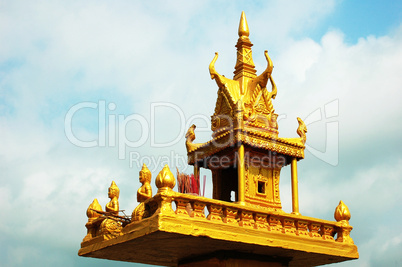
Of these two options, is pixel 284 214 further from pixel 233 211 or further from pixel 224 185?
pixel 224 185

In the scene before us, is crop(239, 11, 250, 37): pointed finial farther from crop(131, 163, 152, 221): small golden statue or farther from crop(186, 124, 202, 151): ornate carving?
crop(131, 163, 152, 221): small golden statue

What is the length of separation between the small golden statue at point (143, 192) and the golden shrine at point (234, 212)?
3 cm

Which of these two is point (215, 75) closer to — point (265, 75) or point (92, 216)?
point (265, 75)

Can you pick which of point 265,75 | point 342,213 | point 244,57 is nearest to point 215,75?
point 244,57

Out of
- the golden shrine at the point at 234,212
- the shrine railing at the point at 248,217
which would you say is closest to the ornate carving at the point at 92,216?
the golden shrine at the point at 234,212

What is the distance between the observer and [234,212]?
14.9 meters

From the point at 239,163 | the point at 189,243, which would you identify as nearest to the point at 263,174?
the point at 239,163

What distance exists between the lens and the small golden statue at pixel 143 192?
14.3 m

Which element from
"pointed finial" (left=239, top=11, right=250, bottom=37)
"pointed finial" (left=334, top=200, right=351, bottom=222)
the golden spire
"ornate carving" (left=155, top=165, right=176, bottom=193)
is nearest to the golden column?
"pointed finial" (left=334, top=200, right=351, bottom=222)

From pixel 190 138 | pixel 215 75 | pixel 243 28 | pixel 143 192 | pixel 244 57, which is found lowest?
pixel 143 192

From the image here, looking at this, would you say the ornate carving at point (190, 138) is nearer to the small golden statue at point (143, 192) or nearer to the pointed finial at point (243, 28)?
the small golden statue at point (143, 192)

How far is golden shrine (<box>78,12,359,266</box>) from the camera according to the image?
1403cm

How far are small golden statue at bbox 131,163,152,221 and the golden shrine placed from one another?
0.09 ft

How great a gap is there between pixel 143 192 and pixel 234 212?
2339 mm
